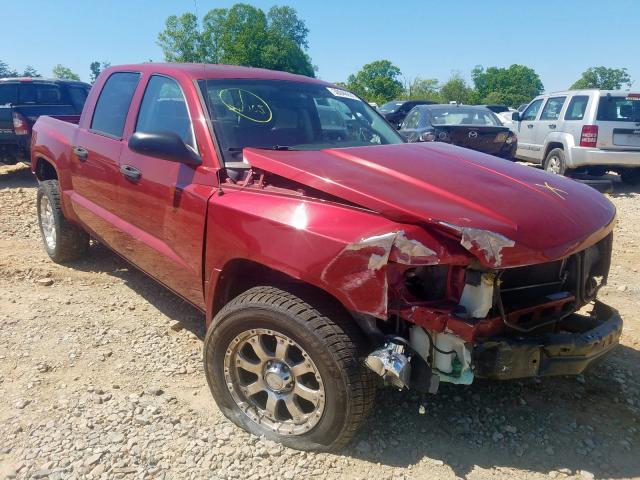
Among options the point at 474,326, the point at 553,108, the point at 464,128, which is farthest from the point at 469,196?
the point at 553,108

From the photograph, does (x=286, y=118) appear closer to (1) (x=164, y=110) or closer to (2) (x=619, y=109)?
(1) (x=164, y=110)

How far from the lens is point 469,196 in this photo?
96.6 inches

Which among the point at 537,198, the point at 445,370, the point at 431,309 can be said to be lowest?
the point at 445,370

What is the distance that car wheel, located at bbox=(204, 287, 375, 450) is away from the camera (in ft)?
7.70

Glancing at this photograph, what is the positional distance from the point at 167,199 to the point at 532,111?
10.4 meters

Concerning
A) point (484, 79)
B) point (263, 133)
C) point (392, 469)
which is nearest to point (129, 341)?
point (263, 133)

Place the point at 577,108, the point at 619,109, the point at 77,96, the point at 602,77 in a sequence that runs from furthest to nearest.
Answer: the point at 602,77, the point at 77,96, the point at 577,108, the point at 619,109

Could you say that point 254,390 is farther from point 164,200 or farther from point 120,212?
point 120,212

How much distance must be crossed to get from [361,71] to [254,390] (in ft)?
255

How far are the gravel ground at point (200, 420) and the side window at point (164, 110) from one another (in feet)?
4.63

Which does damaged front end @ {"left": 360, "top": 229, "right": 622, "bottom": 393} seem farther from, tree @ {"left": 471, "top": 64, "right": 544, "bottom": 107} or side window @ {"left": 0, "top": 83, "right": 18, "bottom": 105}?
tree @ {"left": 471, "top": 64, "right": 544, "bottom": 107}

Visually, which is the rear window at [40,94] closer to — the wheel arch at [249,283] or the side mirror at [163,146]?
the side mirror at [163,146]

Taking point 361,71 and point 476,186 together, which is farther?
point 361,71

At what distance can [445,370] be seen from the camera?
230 centimetres
